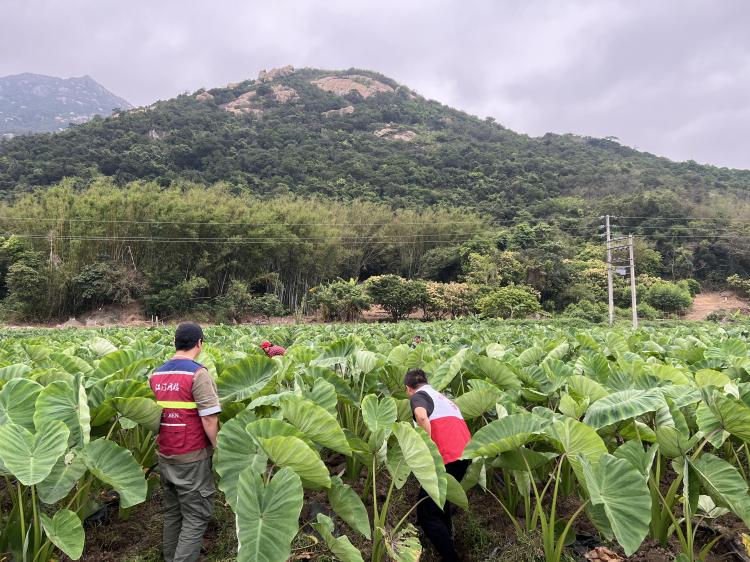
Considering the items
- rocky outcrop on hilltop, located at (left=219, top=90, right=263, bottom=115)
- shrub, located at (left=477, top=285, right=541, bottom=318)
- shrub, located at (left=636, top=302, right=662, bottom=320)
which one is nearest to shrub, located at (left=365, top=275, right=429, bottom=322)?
shrub, located at (left=477, top=285, right=541, bottom=318)

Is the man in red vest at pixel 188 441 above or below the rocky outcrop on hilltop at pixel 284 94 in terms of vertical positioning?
below

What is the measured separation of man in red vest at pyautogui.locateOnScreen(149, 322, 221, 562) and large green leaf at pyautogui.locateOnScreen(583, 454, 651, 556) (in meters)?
1.65

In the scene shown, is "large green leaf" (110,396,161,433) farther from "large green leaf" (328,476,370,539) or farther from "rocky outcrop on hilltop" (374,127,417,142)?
"rocky outcrop on hilltop" (374,127,417,142)

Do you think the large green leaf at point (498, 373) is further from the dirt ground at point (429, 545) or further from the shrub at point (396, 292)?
the shrub at point (396, 292)

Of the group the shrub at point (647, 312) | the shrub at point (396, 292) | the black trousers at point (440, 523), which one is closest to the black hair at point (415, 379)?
the black trousers at point (440, 523)

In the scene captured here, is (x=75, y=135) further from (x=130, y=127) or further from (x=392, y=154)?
(x=392, y=154)

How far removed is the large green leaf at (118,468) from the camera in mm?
1849

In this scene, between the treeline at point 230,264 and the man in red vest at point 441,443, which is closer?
the man in red vest at point 441,443

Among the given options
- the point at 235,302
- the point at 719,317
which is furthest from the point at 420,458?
the point at 719,317

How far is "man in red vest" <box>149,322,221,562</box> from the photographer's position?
2.25 m

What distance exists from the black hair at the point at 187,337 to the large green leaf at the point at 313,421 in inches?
30.6

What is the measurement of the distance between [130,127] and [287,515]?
2361 inches

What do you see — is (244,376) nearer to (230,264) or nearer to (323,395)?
(323,395)

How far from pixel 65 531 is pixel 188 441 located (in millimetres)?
570
